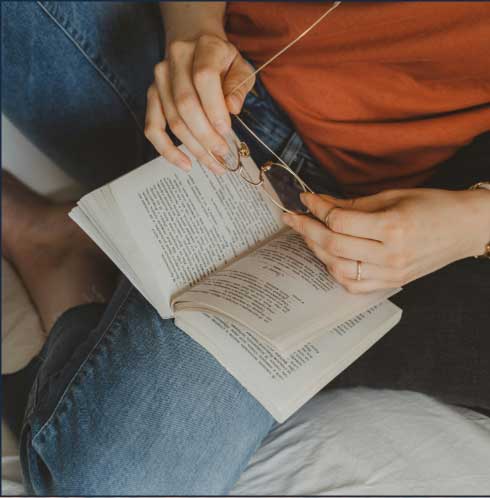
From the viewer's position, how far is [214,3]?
748 millimetres

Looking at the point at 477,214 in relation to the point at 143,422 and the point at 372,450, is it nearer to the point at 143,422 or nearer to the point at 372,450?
the point at 372,450

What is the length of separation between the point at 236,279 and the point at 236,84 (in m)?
0.22

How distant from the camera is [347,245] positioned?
539mm

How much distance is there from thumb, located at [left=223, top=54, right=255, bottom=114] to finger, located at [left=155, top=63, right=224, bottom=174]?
5cm

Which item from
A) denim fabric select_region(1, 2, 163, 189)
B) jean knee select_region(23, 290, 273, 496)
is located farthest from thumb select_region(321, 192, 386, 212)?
denim fabric select_region(1, 2, 163, 189)

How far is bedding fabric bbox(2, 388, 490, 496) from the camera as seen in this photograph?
23.1 inches

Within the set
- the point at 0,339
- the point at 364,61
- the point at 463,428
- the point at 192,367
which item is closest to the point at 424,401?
the point at 463,428

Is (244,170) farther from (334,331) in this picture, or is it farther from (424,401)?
(424,401)

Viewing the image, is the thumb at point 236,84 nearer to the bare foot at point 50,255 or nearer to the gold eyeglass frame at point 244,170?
the gold eyeglass frame at point 244,170

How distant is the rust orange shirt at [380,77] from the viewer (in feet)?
A: 1.86

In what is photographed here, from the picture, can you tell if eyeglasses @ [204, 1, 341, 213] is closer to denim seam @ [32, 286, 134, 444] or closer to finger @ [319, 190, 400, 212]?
finger @ [319, 190, 400, 212]

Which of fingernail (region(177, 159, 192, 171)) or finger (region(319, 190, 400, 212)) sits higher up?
fingernail (region(177, 159, 192, 171))

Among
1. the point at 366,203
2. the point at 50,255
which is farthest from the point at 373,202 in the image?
the point at 50,255

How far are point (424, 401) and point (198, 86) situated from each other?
466 mm
